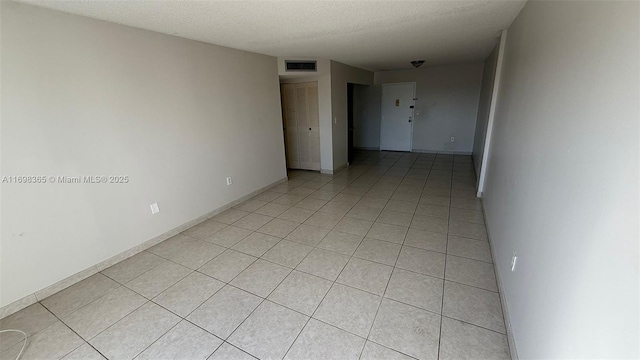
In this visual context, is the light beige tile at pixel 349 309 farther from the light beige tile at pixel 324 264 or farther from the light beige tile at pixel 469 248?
the light beige tile at pixel 469 248

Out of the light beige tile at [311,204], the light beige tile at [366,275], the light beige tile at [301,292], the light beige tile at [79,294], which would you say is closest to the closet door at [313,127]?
the light beige tile at [311,204]

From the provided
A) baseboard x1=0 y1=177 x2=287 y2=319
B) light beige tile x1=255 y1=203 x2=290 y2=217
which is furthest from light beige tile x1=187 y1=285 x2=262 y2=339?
light beige tile x1=255 y1=203 x2=290 y2=217

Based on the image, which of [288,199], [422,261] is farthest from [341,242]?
[288,199]

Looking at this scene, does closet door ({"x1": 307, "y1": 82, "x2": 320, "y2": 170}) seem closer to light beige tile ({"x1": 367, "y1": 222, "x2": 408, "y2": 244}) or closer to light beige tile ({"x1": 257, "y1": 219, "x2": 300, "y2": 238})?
light beige tile ({"x1": 257, "y1": 219, "x2": 300, "y2": 238})

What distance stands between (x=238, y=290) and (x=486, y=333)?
72.7 inches

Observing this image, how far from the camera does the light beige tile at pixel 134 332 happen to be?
1.69 meters

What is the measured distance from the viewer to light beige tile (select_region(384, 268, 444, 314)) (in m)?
1.97

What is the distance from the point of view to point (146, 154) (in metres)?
2.80

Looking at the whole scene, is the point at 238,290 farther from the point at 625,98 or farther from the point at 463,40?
the point at 463,40

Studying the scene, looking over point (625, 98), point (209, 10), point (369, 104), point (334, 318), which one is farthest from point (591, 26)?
point (369, 104)

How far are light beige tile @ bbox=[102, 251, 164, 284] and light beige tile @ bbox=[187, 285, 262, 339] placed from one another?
3.03 ft

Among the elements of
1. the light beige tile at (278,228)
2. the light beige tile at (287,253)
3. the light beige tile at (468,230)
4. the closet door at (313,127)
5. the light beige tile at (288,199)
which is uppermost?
the closet door at (313,127)

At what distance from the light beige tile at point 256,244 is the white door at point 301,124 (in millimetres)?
2955

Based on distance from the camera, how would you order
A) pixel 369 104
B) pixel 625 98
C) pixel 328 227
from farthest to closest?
pixel 369 104 < pixel 328 227 < pixel 625 98
